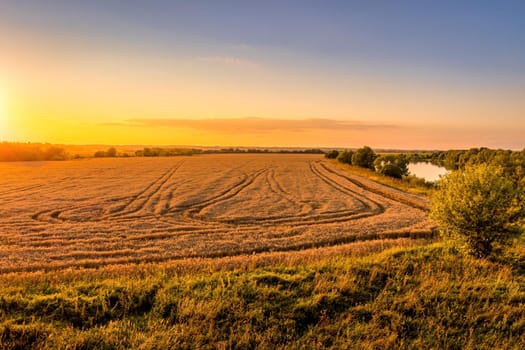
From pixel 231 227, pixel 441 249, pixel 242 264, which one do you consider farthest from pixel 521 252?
pixel 231 227

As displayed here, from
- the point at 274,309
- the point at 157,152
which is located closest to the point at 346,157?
the point at 157,152

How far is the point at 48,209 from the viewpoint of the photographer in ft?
80.4

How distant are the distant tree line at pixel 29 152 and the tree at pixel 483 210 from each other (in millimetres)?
89427

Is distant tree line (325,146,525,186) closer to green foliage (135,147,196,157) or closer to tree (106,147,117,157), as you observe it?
green foliage (135,147,196,157)

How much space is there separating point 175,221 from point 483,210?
16970 mm

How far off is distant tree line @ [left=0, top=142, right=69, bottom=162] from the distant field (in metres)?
47.8

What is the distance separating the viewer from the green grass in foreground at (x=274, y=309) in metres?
7.63

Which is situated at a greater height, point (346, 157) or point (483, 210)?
point (346, 157)

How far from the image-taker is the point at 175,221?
72.9ft

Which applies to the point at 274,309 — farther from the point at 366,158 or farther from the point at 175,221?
the point at 366,158

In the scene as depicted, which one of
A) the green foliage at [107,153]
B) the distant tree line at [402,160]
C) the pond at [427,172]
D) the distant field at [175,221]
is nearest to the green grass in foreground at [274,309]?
the distant field at [175,221]

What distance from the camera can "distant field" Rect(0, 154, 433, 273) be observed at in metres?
15.1

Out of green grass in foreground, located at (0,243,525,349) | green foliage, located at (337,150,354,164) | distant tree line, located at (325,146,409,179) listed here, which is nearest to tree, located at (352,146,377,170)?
distant tree line, located at (325,146,409,179)

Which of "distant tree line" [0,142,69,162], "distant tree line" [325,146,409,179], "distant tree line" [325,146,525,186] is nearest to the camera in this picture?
"distant tree line" [325,146,525,186]
